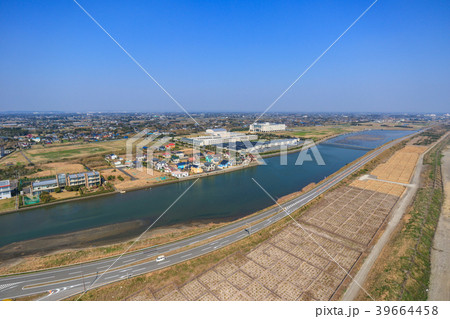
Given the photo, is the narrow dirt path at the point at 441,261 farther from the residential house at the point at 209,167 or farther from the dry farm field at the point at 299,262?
the residential house at the point at 209,167

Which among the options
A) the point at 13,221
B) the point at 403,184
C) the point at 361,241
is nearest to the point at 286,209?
the point at 361,241

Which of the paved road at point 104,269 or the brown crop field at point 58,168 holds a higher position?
the brown crop field at point 58,168

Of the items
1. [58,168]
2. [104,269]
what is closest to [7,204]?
[58,168]

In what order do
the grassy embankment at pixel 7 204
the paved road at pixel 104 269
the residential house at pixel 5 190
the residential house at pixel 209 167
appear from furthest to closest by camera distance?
the residential house at pixel 209 167, the residential house at pixel 5 190, the grassy embankment at pixel 7 204, the paved road at pixel 104 269

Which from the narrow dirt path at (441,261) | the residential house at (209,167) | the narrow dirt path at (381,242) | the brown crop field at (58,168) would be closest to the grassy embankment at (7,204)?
the brown crop field at (58,168)

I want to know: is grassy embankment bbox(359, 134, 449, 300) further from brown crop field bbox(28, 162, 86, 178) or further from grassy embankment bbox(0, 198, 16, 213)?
brown crop field bbox(28, 162, 86, 178)

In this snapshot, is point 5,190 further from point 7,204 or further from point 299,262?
point 299,262

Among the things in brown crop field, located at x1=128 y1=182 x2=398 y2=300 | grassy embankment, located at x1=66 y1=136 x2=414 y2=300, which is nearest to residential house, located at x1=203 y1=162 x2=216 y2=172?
brown crop field, located at x1=128 y1=182 x2=398 y2=300
